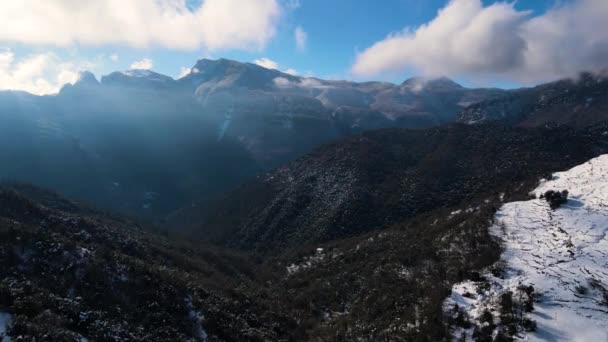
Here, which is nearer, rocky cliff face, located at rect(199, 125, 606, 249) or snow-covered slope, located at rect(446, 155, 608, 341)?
snow-covered slope, located at rect(446, 155, 608, 341)

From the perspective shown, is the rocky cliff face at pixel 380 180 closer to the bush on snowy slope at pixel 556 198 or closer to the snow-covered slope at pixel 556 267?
the bush on snowy slope at pixel 556 198

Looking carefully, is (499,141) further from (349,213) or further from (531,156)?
(349,213)

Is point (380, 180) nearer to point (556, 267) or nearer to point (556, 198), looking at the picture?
point (556, 198)

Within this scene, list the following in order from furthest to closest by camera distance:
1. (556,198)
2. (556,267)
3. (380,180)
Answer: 1. (380,180)
2. (556,198)
3. (556,267)

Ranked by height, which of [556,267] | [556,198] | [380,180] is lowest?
[380,180]

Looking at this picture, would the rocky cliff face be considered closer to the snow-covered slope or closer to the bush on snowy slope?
the bush on snowy slope

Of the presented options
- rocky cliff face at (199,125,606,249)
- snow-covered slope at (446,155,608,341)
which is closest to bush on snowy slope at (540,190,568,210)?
snow-covered slope at (446,155,608,341)

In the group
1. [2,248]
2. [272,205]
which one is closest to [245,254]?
[272,205]

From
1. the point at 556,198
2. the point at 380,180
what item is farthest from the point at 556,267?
the point at 380,180
